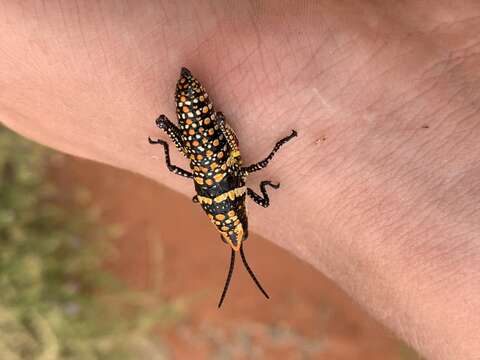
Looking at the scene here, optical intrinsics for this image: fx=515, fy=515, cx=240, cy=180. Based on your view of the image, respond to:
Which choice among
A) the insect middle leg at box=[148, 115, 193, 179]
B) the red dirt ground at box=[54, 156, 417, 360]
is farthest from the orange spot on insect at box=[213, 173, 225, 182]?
the red dirt ground at box=[54, 156, 417, 360]

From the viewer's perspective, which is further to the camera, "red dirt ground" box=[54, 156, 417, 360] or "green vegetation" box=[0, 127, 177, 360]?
"red dirt ground" box=[54, 156, 417, 360]

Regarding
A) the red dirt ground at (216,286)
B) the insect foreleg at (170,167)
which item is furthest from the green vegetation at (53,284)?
the insect foreleg at (170,167)

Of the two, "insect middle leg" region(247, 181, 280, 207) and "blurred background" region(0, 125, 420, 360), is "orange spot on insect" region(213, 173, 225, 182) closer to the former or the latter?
"insect middle leg" region(247, 181, 280, 207)

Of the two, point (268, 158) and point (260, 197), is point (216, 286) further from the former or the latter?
point (268, 158)

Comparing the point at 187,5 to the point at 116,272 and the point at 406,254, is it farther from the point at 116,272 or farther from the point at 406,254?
the point at 116,272

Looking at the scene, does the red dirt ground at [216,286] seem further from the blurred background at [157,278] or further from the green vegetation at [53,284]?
the green vegetation at [53,284]

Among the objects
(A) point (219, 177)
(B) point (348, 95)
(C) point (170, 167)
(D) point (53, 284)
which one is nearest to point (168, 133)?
(C) point (170, 167)

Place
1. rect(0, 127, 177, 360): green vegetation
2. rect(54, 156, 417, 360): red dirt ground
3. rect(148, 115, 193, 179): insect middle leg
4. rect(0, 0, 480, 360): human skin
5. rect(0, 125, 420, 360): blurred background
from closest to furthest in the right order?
rect(0, 0, 480, 360): human skin
rect(148, 115, 193, 179): insect middle leg
rect(0, 127, 177, 360): green vegetation
rect(0, 125, 420, 360): blurred background
rect(54, 156, 417, 360): red dirt ground
